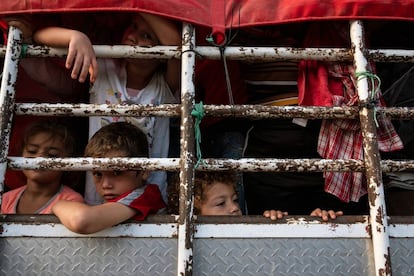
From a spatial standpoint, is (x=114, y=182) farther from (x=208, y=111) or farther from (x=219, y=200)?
(x=208, y=111)

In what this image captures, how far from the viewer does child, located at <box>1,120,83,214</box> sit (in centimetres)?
197

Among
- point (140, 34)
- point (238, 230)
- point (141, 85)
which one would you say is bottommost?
point (238, 230)

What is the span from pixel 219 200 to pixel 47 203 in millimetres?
718

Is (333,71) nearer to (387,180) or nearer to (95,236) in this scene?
(387,180)

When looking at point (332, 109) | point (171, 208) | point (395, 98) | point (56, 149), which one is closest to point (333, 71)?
point (332, 109)

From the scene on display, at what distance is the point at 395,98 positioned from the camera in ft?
6.89

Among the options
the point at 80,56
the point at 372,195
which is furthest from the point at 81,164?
the point at 372,195

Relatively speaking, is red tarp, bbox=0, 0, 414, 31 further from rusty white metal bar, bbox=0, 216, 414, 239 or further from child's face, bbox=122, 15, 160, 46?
rusty white metal bar, bbox=0, 216, 414, 239

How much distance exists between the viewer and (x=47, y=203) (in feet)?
6.47

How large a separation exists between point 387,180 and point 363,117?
60cm

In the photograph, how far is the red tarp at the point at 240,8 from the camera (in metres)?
1.58

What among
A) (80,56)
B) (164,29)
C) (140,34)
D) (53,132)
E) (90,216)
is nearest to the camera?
(90,216)

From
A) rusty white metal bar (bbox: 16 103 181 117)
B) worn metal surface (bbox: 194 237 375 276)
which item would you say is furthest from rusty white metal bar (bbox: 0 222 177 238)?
rusty white metal bar (bbox: 16 103 181 117)

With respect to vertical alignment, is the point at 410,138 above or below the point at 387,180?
above
